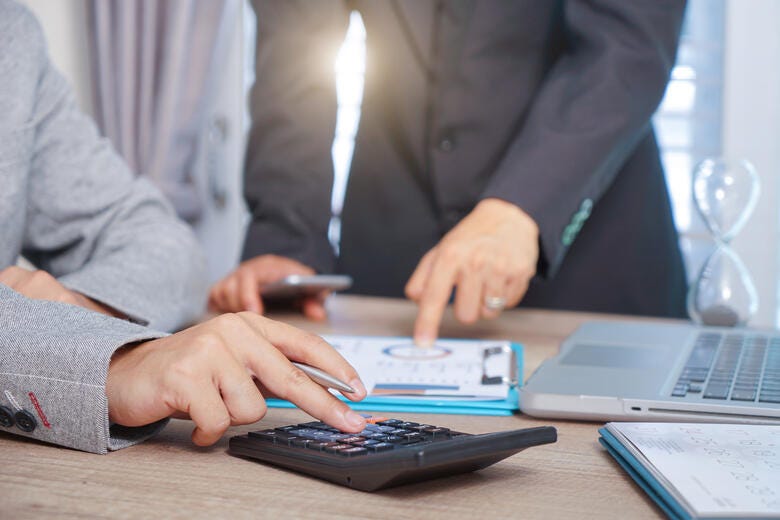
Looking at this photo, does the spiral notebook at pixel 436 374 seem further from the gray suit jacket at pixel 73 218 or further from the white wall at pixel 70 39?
the white wall at pixel 70 39

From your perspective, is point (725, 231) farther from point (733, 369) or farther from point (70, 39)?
point (70, 39)

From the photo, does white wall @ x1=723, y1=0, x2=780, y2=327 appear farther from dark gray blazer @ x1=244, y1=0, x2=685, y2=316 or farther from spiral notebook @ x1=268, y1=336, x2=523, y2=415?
spiral notebook @ x1=268, y1=336, x2=523, y2=415

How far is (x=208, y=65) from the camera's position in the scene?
277 cm

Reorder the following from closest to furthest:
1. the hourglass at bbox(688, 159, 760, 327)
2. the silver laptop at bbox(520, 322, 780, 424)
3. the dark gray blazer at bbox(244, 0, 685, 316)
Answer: the silver laptop at bbox(520, 322, 780, 424)
the hourglass at bbox(688, 159, 760, 327)
the dark gray blazer at bbox(244, 0, 685, 316)

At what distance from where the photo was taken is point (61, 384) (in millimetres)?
646

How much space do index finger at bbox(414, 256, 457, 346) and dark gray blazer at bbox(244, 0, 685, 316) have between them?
262mm

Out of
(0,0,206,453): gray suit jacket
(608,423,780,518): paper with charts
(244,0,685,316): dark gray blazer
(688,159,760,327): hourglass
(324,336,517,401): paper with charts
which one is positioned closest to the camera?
(608,423,780,518): paper with charts

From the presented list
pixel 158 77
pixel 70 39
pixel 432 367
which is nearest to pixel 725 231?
pixel 432 367

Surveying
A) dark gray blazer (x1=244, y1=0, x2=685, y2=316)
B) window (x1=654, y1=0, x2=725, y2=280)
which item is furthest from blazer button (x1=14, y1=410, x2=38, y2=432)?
window (x1=654, y1=0, x2=725, y2=280)

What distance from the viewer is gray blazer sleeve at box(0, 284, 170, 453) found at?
637 millimetres

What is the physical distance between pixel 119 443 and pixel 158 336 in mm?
82

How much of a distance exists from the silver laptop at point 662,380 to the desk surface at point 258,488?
48 millimetres

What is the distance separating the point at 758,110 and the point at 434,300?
1.64 meters

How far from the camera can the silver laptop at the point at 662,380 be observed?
0.73 meters
